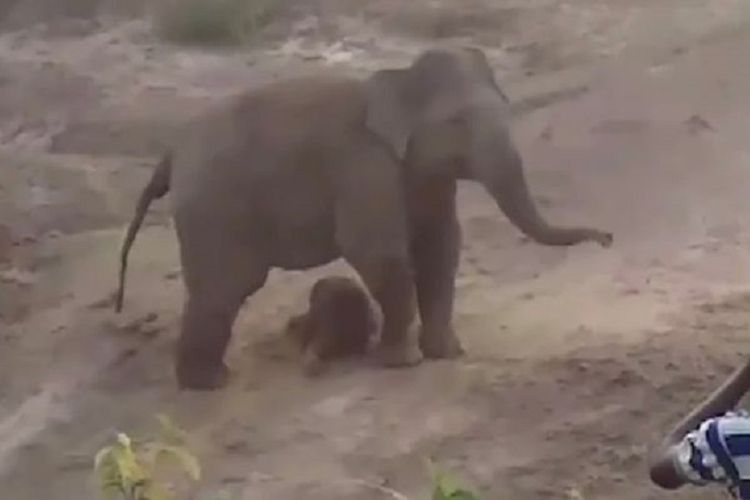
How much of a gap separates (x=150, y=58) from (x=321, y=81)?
182 inches

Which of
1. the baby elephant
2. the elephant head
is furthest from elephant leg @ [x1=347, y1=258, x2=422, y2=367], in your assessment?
the elephant head

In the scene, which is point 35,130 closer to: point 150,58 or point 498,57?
point 150,58

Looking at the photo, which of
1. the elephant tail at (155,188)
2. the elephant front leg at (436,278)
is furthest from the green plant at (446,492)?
the elephant tail at (155,188)

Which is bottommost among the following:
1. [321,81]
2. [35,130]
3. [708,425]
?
[35,130]

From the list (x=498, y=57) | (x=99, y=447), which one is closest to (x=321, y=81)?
(x=99, y=447)

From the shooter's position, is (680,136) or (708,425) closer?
(708,425)

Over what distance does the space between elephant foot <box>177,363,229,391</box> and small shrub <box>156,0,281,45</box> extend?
493 centimetres

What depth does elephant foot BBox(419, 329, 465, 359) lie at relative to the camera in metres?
6.38

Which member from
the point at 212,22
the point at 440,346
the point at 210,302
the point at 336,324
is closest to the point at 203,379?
the point at 210,302

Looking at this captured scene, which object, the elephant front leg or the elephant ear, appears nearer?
the elephant ear

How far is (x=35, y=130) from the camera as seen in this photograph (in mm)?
10000

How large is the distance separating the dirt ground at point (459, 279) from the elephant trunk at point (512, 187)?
372 millimetres

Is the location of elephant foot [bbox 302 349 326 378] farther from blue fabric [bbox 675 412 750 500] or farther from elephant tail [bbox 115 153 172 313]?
blue fabric [bbox 675 412 750 500]

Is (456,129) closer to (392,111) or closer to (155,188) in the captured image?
(392,111)
